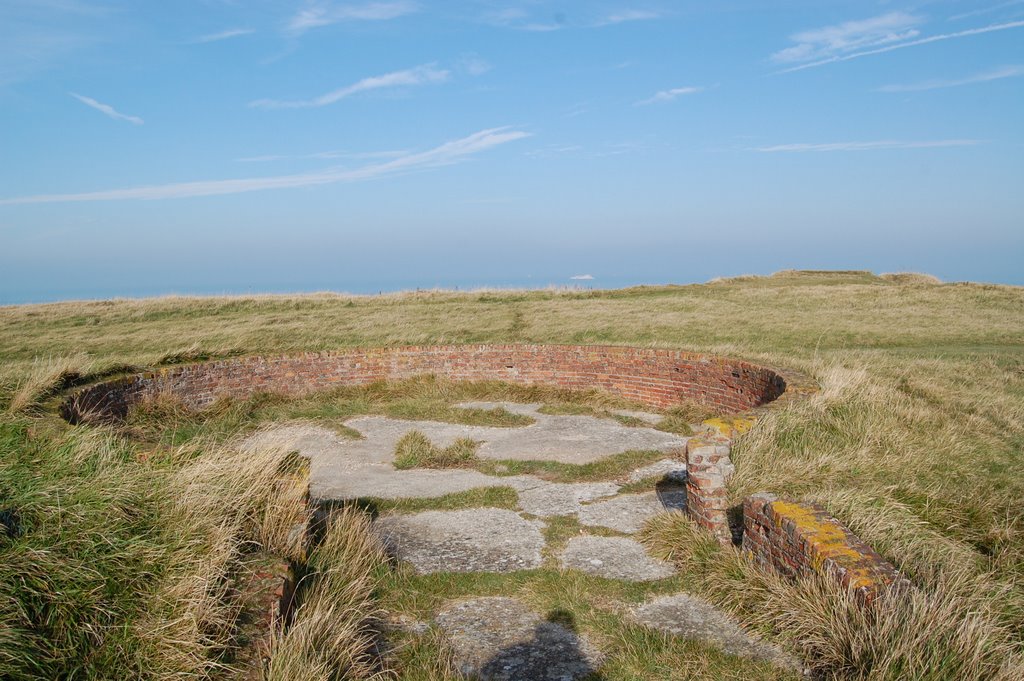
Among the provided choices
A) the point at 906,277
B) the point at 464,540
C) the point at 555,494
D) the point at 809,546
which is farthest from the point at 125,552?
the point at 906,277

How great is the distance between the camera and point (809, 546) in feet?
12.7

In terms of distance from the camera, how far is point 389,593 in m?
4.68

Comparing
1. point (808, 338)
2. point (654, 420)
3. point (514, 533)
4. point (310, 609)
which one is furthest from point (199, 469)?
point (808, 338)

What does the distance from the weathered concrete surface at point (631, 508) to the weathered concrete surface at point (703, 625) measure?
133cm

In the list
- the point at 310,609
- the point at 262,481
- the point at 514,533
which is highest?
the point at 262,481

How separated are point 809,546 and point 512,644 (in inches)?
73.8

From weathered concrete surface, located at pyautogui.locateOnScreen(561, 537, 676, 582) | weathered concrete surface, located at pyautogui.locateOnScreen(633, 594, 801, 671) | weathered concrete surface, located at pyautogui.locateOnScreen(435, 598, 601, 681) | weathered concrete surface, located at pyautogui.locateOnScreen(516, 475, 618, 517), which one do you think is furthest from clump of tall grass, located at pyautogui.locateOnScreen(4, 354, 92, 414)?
weathered concrete surface, located at pyautogui.locateOnScreen(633, 594, 801, 671)

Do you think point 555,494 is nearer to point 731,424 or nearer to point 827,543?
point 731,424

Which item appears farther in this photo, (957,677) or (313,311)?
(313,311)

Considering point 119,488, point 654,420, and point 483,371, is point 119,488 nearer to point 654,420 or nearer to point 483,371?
point 654,420

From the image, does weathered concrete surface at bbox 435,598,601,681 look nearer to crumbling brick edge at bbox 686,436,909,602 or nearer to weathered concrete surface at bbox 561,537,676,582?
weathered concrete surface at bbox 561,537,676,582

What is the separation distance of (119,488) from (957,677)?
4500 millimetres

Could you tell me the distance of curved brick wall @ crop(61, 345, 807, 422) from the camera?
9703mm

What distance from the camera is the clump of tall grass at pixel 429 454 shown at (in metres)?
7.95
